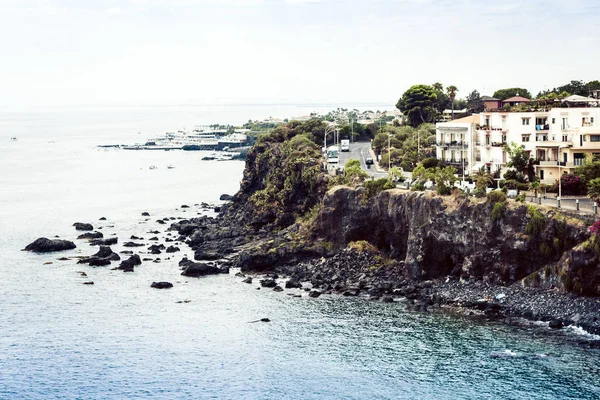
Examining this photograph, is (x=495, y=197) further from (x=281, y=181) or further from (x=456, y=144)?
(x=281, y=181)

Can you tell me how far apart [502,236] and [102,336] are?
3839cm

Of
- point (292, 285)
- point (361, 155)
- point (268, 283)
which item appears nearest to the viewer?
point (292, 285)

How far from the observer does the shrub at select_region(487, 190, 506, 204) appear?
3012 inches

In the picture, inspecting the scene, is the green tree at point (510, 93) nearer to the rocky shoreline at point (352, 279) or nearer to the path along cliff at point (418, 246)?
the path along cliff at point (418, 246)

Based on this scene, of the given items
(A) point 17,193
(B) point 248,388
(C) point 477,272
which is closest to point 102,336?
(B) point 248,388

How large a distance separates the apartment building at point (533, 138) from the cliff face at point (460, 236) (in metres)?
13.1

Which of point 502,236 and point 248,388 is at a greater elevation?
point 502,236

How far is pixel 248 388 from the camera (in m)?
58.1

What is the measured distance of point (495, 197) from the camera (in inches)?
3024

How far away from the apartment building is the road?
10636 mm

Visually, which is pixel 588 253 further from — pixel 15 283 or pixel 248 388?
pixel 15 283

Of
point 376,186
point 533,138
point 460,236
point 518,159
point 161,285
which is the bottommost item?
point 161,285

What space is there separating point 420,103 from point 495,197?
7499 centimetres

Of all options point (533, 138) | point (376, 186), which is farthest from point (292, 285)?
point (533, 138)
